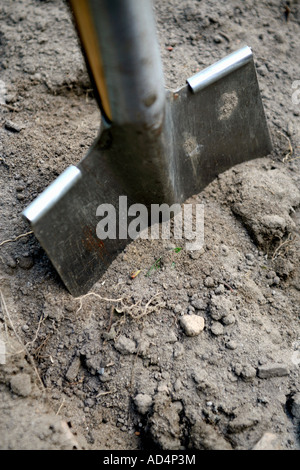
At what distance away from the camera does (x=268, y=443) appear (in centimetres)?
141

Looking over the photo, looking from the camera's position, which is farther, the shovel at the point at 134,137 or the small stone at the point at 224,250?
the small stone at the point at 224,250

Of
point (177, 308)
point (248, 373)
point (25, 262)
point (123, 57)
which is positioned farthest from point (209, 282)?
point (123, 57)

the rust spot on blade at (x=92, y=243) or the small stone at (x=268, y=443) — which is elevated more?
the rust spot on blade at (x=92, y=243)

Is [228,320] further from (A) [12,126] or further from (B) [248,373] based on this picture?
(A) [12,126]

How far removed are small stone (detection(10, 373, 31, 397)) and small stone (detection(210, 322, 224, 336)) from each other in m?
0.64

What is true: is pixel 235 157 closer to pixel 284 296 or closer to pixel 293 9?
pixel 284 296

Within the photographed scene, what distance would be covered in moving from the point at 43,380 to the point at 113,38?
43.9 inches

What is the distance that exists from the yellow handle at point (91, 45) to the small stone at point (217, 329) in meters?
0.79

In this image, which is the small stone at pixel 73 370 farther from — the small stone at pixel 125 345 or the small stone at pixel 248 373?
the small stone at pixel 248 373

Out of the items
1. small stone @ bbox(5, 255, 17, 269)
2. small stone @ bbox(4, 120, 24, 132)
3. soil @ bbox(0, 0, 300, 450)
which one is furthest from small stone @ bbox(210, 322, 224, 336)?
small stone @ bbox(4, 120, 24, 132)

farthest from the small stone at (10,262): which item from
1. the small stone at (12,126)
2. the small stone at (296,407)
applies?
the small stone at (296,407)

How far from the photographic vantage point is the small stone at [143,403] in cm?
148

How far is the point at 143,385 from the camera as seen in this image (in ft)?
5.00

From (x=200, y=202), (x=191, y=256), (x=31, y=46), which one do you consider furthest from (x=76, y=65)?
(x=191, y=256)
